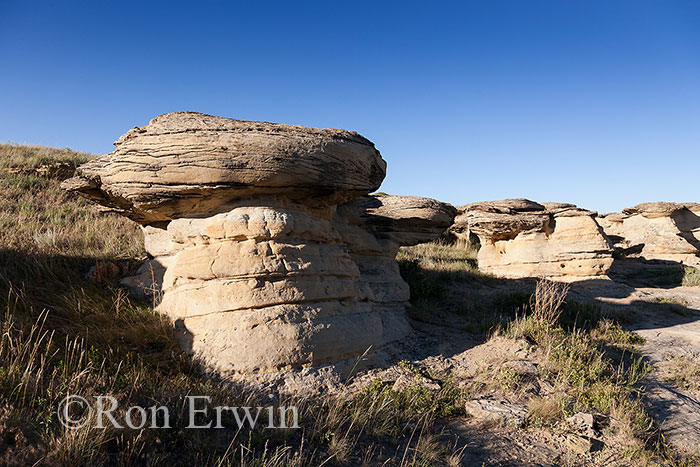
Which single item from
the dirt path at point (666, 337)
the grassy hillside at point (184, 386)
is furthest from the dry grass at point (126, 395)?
the dirt path at point (666, 337)

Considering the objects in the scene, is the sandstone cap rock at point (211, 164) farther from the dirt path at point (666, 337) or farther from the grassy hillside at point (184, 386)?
the dirt path at point (666, 337)

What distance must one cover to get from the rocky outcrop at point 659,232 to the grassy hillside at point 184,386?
12.3 meters

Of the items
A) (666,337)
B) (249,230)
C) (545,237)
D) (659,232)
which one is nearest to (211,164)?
(249,230)

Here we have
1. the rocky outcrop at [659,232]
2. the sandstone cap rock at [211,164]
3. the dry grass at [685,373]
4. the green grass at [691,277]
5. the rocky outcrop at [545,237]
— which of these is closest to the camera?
the sandstone cap rock at [211,164]

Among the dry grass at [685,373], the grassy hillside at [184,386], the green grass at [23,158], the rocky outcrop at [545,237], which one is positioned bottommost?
the dry grass at [685,373]

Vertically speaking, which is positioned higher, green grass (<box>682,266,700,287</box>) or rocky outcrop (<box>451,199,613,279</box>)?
rocky outcrop (<box>451,199,613,279</box>)

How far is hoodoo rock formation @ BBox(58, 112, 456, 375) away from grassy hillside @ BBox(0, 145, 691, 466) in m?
0.55

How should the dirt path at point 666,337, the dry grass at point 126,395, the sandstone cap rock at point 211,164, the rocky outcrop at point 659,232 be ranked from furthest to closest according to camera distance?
the rocky outcrop at point 659,232, the sandstone cap rock at point 211,164, the dirt path at point 666,337, the dry grass at point 126,395

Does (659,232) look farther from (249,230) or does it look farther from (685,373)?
(249,230)

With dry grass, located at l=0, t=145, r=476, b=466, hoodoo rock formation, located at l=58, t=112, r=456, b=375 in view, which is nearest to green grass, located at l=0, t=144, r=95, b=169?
dry grass, located at l=0, t=145, r=476, b=466

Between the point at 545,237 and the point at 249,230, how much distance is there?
11412mm

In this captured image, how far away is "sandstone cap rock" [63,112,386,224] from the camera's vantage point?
15.8 feet

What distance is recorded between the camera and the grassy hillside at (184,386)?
2945 millimetres

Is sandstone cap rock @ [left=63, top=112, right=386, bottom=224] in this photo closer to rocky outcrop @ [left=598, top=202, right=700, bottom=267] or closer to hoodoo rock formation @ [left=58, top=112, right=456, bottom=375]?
hoodoo rock formation @ [left=58, top=112, right=456, bottom=375]
